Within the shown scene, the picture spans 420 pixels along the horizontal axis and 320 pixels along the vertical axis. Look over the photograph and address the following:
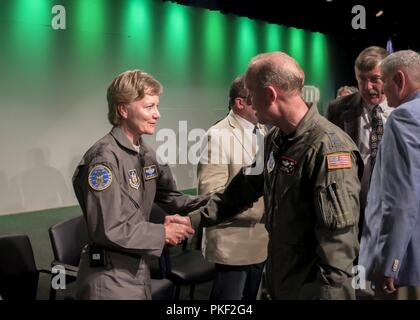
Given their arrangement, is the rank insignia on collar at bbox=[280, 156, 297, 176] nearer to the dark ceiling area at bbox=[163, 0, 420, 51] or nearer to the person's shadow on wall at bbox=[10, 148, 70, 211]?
the person's shadow on wall at bbox=[10, 148, 70, 211]

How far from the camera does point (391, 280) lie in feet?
6.37

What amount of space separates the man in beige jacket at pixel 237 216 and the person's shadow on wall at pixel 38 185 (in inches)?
168

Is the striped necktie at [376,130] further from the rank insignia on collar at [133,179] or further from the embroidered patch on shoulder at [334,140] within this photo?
the rank insignia on collar at [133,179]

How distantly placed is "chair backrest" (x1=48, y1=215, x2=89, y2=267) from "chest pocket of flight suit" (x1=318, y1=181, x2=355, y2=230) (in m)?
1.96

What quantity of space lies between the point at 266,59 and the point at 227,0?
656 cm

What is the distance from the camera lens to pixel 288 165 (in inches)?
63.4

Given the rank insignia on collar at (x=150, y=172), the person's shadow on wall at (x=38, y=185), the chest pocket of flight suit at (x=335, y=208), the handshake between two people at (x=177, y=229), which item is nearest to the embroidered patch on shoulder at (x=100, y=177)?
the rank insignia on collar at (x=150, y=172)

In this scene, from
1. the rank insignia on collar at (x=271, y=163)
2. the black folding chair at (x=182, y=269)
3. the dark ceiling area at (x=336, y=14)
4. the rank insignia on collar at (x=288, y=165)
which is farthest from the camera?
the dark ceiling area at (x=336, y=14)

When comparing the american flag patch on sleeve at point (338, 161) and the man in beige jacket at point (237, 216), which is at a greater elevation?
the american flag patch on sleeve at point (338, 161)

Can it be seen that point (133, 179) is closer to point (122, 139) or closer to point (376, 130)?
point (122, 139)

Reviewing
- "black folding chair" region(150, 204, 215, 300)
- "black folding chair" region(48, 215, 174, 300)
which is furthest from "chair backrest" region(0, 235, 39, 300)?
"black folding chair" region(150, 204, 215, 300)

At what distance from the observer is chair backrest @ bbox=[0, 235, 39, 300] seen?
110 inches

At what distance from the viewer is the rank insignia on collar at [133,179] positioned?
6.28 feet

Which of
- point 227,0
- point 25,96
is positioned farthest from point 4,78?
point 227,0
